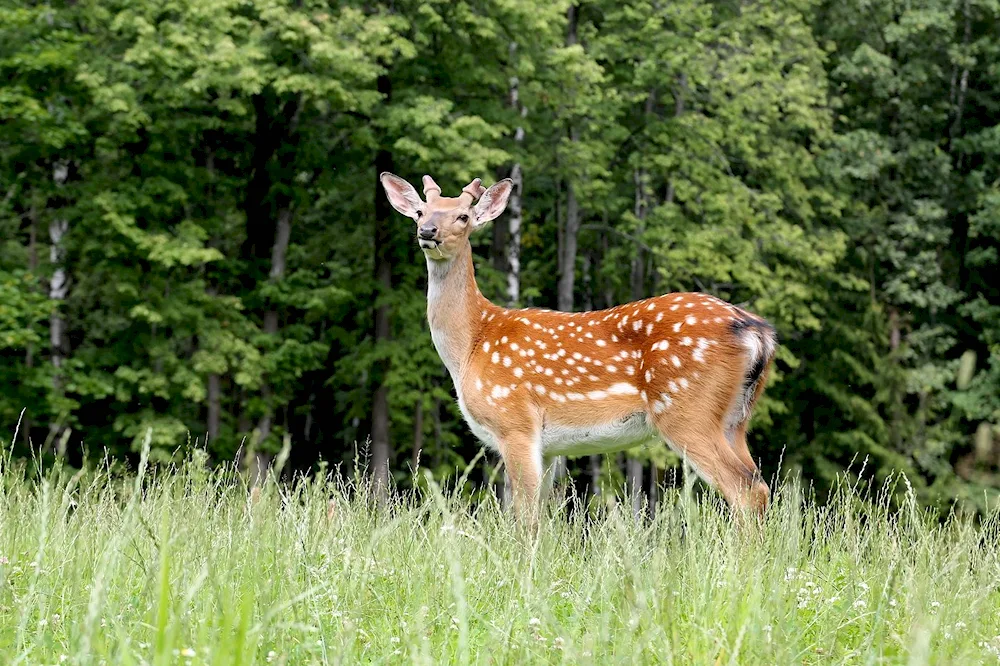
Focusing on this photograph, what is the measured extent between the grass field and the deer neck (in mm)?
2368

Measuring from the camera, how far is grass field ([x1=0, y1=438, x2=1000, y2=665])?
2910 millimetres

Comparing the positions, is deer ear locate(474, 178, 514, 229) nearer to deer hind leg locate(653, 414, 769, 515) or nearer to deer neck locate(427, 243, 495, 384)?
deer neck locate(427, 243, 495, 384)

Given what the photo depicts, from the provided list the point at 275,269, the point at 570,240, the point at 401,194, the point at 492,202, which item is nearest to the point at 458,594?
the point at 492,202

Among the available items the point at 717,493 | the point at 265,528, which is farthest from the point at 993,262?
the point at 265,528

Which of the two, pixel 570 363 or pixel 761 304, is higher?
pixel 570 363

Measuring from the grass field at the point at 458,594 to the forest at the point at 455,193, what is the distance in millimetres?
9581

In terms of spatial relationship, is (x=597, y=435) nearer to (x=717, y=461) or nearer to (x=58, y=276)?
(x=717, y=461)

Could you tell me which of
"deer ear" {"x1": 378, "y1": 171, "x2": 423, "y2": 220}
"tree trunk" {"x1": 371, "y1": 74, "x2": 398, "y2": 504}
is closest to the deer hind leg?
"deer ear" {"x1": 378, "y1": 171, "x2": 423, "y2": 220}

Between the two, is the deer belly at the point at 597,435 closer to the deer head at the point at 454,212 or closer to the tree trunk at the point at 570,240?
the deer head at the point at 454,212

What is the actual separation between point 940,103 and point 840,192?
3334 millimetres

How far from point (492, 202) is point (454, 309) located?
0.66m

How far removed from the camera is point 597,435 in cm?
646

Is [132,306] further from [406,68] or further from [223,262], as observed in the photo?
[406,68]

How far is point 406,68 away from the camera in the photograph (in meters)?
19.7
